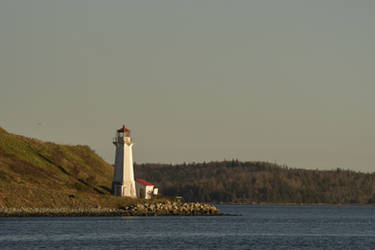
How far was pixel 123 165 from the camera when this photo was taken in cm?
12419

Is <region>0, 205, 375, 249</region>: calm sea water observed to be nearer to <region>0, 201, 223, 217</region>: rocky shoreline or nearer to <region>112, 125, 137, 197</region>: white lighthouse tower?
<region>0, 201, 223, 217</region>: rocky shoreline

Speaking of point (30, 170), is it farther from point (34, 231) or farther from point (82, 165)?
point (34, 231)

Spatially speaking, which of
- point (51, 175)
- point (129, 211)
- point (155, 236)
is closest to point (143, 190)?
point (129, 211)

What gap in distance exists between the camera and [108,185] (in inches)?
5714

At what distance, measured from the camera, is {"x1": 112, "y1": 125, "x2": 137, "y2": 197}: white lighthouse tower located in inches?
4835

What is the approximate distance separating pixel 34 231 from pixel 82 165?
204 feet

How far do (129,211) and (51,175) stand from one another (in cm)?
2017

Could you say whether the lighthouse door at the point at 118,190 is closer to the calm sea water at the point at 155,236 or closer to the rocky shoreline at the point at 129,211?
the rocky shoreline at the point at 129,211

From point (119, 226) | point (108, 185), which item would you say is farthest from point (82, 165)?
point (119, 226)

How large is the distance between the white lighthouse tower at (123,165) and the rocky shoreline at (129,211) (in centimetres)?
374

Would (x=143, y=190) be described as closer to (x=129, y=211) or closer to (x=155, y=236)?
(x=129, y=211)

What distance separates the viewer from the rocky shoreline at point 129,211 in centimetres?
11288

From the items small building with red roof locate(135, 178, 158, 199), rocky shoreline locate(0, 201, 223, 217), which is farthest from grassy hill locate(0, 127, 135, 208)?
small building with red roof locate(135, 178, 158, 199)

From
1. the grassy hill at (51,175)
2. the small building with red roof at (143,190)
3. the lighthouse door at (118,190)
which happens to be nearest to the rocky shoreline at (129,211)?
the grassy hill at (51,175)
